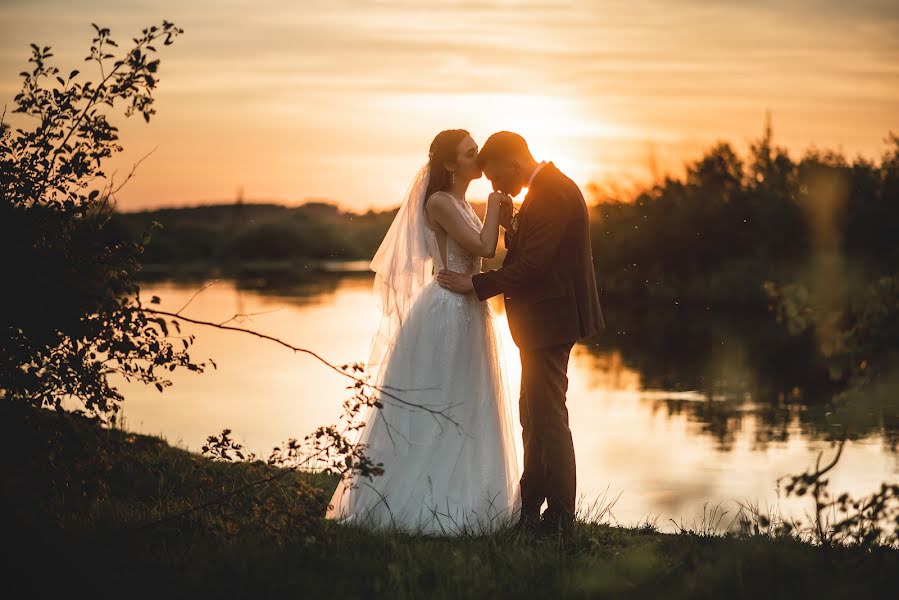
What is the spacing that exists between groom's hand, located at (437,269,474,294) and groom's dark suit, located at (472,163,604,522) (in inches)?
6.1

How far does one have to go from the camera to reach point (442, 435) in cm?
538

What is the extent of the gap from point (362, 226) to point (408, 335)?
179 ft

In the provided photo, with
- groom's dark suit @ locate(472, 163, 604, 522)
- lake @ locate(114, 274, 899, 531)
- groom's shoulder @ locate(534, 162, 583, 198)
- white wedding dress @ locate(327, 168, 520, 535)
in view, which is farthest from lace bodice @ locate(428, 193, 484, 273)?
lake @ locate(114, 274, 899, 531)

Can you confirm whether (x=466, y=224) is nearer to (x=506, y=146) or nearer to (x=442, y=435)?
(x=506, y=146)

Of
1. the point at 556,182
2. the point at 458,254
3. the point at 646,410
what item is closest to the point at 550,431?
the point at 458,254

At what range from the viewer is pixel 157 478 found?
6.61 m

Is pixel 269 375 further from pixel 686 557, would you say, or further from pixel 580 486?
pixel 686 557

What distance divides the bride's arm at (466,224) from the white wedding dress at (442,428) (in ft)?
0.24

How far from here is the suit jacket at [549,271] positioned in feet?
17.0

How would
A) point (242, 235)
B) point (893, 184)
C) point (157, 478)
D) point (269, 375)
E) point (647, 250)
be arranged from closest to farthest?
point (157, 478), point (269, 375), point (893, 184), point (647, 250), point (242, 235)

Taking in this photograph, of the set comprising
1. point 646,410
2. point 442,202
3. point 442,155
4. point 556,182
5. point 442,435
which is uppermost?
point 442,155

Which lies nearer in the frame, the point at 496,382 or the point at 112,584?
the point at 112,584

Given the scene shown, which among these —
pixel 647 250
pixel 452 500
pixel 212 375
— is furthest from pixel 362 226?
pixel 452 500

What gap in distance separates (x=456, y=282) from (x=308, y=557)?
5.69ft
